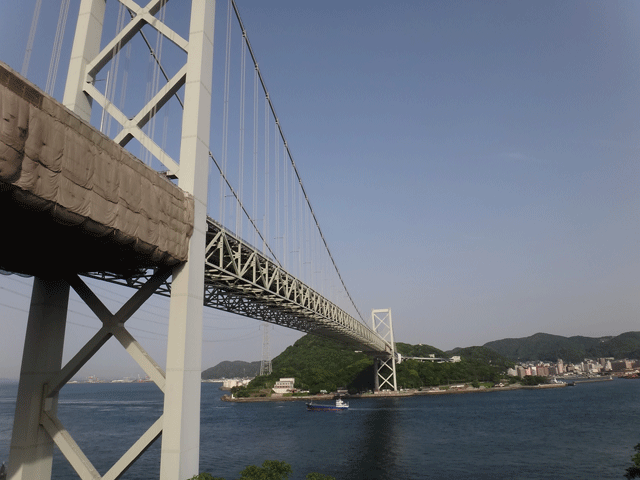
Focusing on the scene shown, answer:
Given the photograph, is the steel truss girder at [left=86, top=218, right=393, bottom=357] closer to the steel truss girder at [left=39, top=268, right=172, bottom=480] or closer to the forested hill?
the steel truss girder at [left=39, top=268, right=172, bottom=480]

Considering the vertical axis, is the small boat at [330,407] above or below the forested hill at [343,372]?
below

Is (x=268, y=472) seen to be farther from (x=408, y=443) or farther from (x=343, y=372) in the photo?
(x=343, y=372)

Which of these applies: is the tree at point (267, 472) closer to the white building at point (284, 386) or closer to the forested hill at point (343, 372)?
the forested hill at point (343, 372)

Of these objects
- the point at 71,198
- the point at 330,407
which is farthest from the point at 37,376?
the point at 330,407

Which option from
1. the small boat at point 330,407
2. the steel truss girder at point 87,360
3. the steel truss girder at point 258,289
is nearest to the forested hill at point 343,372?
the small boat at point 330,407

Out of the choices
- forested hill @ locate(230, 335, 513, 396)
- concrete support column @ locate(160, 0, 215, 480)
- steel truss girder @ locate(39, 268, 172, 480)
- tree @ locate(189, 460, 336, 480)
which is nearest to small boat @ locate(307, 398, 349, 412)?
forested hill @ locate(230, 335, 513, 396)

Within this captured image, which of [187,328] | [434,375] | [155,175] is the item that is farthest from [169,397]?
[434,375]

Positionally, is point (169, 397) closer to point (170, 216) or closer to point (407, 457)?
point (170, 216)
